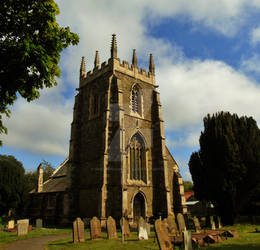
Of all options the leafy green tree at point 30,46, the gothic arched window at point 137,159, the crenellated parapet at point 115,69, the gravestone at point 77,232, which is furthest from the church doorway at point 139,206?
→ the leafy green tree at point 30,46

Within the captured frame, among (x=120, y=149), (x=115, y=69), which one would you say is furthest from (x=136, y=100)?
(x=120, y=149)

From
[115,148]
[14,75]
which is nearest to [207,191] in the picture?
[115,148]

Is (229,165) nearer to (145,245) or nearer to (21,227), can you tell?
(145,245)

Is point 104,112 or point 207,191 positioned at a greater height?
point 104,112

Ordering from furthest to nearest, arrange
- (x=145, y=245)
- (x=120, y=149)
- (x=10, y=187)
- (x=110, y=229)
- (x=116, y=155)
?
(x=10, y=187) → (x=116, y=155) → (x=120, y=149) → (x=110, y=229) → (x=145, y=245)

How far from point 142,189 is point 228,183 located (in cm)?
739

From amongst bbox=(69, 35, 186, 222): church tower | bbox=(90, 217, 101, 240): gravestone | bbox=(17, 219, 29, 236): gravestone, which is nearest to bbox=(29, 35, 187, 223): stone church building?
bbox=(69, 35, 186, 222): church tower

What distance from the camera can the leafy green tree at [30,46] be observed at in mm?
7434

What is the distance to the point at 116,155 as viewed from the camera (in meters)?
19.8

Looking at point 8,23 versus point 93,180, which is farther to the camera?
point 93,180

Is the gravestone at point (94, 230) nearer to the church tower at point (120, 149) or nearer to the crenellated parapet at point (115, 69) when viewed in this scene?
the church tower at point (120, 149)

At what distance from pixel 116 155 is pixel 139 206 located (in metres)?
5.15

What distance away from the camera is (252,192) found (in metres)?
17.2

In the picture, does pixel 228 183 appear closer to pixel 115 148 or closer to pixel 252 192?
pixel 252 192
